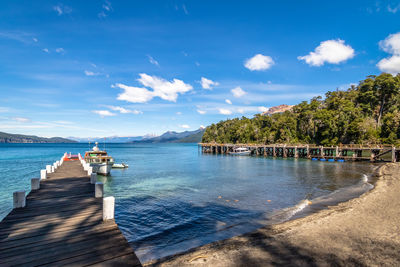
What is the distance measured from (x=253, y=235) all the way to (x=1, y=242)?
9.18 meters

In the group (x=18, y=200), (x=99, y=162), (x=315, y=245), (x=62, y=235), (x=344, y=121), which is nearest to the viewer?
(x=62, y=235)

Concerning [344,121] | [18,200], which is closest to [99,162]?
[18,200]

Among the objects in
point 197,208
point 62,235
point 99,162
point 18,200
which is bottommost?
point 197,208

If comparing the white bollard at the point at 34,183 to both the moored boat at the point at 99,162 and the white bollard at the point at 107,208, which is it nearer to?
the white bollard at the point at 107,208

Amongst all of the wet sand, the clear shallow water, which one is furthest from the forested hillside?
the wet sand

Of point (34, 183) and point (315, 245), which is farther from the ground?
point (34, 183)

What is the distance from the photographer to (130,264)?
4941 mm

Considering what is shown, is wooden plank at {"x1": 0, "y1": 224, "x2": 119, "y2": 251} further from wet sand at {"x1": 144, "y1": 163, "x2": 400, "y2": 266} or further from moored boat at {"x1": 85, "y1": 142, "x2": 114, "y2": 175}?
moored boat at {"x1": 85, "y1": 142, "x2": 114, "y2": 175}

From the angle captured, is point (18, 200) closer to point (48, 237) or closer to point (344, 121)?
point (48, 237)

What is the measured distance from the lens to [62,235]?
21.3 feet

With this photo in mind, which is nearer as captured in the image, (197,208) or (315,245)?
(315,245)

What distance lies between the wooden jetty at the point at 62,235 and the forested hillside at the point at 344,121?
68.3m

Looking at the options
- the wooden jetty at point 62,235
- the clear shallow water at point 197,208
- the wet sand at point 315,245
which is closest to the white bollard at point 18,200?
the wooden jetty at point 62,235

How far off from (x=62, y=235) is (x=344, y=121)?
243 ft
